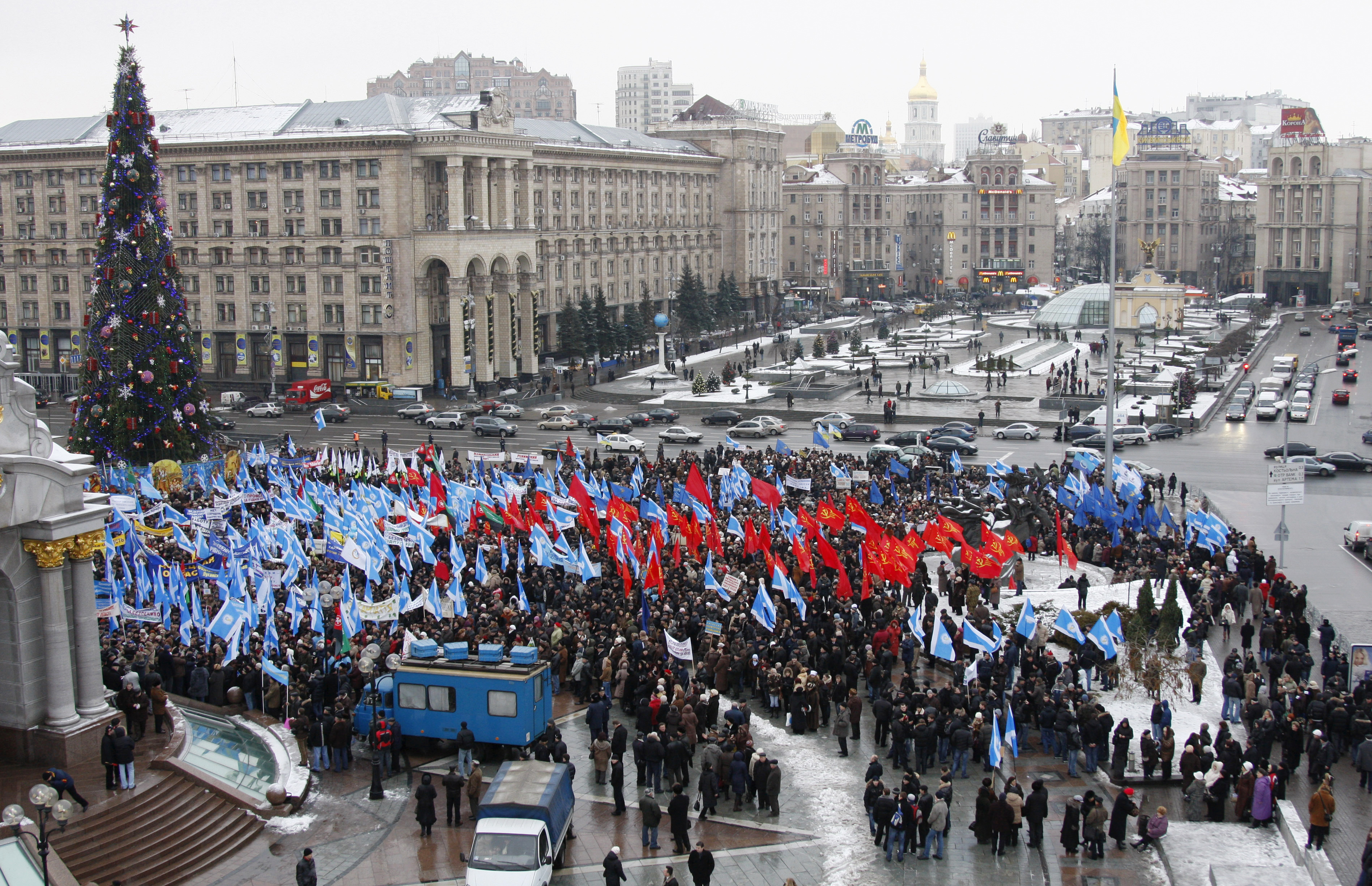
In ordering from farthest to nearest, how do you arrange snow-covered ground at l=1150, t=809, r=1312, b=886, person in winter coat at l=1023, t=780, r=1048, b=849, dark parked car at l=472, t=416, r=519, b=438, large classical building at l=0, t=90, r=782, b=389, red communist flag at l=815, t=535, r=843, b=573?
large classical building at l=0, t=90, r=782, b=389 < dark parked car at l=472, t=416, r=519, b=438 < red communist flag at l=815, t=535, r=843, b=573 < person in winter coat at l=1023, t=780, r=1048, b=849 < snow-covered ground at l=1150, t=809, r=1312, b=886

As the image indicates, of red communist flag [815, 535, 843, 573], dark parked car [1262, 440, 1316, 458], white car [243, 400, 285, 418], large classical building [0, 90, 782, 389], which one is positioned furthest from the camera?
large classical building [0, 90, 782, 389]

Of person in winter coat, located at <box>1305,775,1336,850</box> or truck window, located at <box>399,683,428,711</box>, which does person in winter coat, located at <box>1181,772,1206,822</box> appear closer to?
person in winter coat, located at <box>1305,775,1336,850</box>

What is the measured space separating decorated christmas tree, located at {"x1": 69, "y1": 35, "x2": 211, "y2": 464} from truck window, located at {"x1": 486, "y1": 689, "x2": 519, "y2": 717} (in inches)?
1067

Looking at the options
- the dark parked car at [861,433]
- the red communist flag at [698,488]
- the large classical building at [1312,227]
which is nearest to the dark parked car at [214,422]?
the red communist flag at [698,488]

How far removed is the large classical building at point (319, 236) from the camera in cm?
7506

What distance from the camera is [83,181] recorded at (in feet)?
267

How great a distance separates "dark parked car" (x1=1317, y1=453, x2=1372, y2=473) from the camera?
5356 cm

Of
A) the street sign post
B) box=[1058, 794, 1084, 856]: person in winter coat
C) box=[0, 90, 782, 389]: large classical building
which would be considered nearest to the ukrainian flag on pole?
the street sign post

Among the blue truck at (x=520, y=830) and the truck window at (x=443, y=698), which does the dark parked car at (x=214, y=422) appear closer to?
the truck window at (x=443, y=698)

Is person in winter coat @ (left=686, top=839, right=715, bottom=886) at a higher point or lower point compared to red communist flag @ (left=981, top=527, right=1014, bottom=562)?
lower

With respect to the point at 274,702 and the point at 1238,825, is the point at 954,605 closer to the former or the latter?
the point at 1238,825

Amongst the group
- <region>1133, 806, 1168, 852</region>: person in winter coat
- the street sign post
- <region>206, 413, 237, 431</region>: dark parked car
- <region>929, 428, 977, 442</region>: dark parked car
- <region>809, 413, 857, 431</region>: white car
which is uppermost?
<region>206, 413, 237, 431</region>: dark parked car

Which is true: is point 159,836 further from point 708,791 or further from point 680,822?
→ point 708,791

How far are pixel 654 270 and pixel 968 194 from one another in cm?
6142
